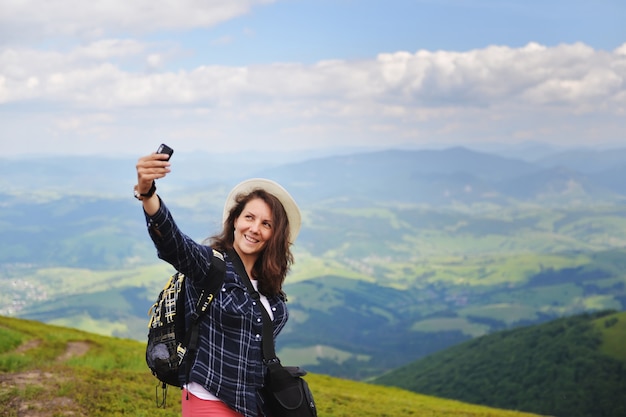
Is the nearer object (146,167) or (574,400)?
(146,167)

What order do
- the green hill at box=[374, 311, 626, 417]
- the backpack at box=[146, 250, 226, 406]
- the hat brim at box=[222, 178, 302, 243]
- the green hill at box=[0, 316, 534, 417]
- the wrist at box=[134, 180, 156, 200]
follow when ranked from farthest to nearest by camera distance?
the green hill at box=[374, 311, 626, 417] < the green hill at box=[0, 316, 534, 417] < the hat brim at box=[222, 178, 302, 243] < the backpack at box=[146, 250, 226, 406] < the wrist at box=[134, 180, 156, 200]

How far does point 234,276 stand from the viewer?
7023 mm

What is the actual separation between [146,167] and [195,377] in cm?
241

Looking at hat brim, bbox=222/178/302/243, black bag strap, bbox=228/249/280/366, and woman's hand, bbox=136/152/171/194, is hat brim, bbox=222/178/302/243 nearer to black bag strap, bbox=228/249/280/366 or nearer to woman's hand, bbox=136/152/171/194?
black bag strap, bbox=228/249/280/366

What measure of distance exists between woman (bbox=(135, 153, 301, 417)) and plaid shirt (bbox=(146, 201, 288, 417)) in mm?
11

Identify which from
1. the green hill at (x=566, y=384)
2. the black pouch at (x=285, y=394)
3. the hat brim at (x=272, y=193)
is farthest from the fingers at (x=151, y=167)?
the green hill at (x=566, y=384)

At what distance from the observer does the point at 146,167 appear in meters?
6.05

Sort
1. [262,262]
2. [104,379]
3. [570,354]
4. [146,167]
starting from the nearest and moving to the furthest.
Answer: [146,167]
[262,262]
[104,379]
[570,354]

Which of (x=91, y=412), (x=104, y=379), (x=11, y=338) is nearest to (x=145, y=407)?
(x=91, y=412)

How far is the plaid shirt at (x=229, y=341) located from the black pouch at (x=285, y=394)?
7.4 inches

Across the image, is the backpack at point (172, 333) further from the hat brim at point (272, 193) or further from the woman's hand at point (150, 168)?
the woman's hand at point (150, 168)

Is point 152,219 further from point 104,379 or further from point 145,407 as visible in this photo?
point 104,379

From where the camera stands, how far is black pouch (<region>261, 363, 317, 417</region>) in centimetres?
717

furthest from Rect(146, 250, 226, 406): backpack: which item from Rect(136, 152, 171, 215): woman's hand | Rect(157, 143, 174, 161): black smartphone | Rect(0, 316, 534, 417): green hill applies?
Rect(0, 316, 534, 417): green hill
